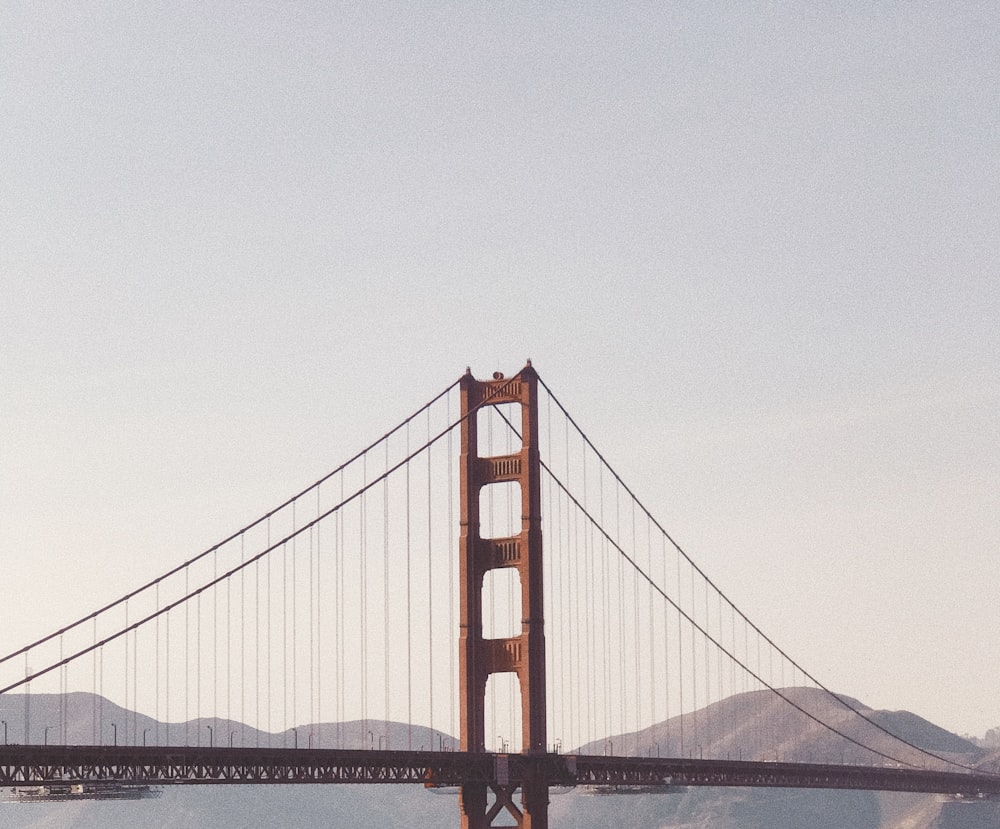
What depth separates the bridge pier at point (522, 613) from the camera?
92.1 m

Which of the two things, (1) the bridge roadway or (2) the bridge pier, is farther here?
(2) the bridge pier

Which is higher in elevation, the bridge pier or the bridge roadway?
the bridge pier

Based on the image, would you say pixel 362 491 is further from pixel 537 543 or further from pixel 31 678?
pixel 31 678

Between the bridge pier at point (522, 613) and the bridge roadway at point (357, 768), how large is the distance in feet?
3.85

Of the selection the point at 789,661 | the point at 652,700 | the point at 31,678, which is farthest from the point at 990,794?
the point at 31,678

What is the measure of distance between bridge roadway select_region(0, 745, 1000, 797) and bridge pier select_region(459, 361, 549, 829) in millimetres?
1173

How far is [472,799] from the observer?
91.5 meters

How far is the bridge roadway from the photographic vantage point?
233 ft

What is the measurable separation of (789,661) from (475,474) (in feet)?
183

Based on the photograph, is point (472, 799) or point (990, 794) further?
point (990, 794)

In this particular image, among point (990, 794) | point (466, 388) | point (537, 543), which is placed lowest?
point (990, 794)

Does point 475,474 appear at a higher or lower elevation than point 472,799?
higher

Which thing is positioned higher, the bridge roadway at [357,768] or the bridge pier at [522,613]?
the bridge pier at [522,613]

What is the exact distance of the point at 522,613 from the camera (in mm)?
93688
